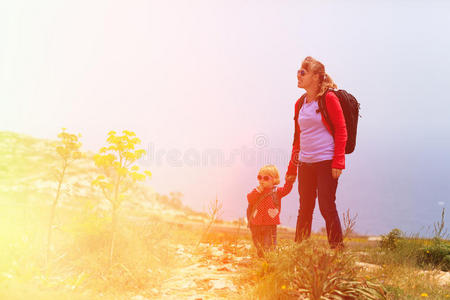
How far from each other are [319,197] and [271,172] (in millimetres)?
825

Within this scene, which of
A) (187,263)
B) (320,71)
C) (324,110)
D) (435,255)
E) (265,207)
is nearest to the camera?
(324,110)

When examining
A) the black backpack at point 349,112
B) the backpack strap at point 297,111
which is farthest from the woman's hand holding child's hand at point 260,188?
the black backpack at point 349,112

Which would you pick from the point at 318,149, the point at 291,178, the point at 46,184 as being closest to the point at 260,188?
the point at 291,178

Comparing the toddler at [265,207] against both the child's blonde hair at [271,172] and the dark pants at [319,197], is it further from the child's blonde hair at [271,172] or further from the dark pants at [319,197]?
the dark pants at [319,197]

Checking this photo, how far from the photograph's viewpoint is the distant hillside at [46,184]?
9148 mm

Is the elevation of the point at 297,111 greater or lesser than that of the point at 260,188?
greater

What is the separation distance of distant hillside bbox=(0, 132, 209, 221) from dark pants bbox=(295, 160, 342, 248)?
3855 mm

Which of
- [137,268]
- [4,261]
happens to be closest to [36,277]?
[4,261]

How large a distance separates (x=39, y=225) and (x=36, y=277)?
1.71 meters

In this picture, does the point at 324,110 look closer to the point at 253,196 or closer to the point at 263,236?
the point at 253,196

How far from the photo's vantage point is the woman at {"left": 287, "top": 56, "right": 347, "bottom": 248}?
482 cm

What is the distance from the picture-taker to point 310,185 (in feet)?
17.0

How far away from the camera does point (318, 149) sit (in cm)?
496

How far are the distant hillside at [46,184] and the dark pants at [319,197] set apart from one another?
3.85 metres
